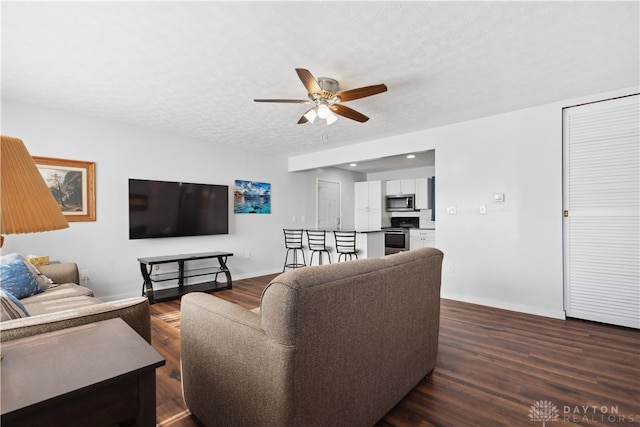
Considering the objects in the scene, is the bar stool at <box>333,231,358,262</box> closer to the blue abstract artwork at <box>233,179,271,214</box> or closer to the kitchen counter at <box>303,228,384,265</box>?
the kitchen counter at <box>303,228,384,265</box>

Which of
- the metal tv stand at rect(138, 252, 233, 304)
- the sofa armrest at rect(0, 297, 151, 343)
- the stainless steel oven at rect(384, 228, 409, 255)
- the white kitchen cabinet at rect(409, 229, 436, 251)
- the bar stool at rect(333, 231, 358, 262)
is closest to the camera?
the sofa armrest at rect(0, 297, 151, 343)

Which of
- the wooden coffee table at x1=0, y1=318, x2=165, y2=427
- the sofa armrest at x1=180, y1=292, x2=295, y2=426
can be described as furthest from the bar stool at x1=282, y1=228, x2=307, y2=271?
the wooden coffee table at x1=0, y1=318, x2=165, y2=427

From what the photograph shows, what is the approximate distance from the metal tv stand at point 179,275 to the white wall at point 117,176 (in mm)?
276

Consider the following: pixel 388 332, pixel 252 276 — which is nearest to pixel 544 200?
pixel 388 332

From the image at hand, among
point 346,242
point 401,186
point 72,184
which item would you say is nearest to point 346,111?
point 346,242

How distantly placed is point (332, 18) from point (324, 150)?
3890 mm

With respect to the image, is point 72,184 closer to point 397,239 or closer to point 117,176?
point 117,176

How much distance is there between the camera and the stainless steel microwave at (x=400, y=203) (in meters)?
7.17

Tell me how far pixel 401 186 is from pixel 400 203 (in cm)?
41

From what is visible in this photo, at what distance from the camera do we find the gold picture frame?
3749 millimetres

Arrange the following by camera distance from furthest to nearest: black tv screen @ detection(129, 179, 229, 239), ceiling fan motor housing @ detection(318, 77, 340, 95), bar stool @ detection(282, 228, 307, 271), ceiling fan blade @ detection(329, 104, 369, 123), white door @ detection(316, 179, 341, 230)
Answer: white door @ detection(316, 179, 341, 230) < bar stool @ detection(282, 228, 307, 271) < black tv screen @ detection(129, 179, 229, 239) < ceiling fan blade @ detection(329, 104, 369, 123) < ceiling fan motor housing @ detection(318, 77, 340, 95)

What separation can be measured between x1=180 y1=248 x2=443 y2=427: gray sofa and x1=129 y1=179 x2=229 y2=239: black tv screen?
10.7 ft

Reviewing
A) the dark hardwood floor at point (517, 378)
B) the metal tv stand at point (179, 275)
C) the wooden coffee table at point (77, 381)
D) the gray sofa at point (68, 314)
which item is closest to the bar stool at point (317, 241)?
the metal tv stand at point (179, 275)

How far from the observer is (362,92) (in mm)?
2652
